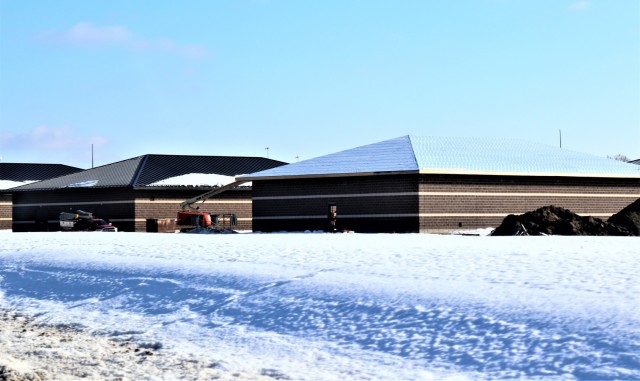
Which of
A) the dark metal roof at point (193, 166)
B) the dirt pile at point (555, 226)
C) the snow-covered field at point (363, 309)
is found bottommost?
the snow-covered field at point (363, 309)

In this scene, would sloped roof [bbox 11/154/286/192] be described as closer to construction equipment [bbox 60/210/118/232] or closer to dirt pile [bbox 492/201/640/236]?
construction equipment [bbox 60/210/118/232]

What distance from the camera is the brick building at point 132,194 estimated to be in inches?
2255

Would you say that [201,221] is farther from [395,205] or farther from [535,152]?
[535,152]

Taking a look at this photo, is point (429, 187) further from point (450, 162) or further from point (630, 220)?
point (630, 220)

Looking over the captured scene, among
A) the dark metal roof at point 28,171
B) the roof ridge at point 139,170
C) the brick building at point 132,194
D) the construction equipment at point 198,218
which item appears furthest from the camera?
the dark metal roof at point 28,171

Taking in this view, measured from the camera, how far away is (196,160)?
64.9m

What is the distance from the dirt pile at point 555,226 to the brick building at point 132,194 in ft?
83.1

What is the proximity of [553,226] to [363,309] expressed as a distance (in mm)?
25067

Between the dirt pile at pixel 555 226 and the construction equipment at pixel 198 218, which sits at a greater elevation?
the construction equipment at pixel 198 218

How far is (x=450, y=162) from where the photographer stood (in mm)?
45812

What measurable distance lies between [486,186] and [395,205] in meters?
5.04

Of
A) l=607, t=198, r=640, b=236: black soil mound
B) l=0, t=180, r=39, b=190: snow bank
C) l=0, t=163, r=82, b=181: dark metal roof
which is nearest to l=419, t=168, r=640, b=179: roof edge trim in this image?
l=607, t=198, r=640, b=236: black soil mound

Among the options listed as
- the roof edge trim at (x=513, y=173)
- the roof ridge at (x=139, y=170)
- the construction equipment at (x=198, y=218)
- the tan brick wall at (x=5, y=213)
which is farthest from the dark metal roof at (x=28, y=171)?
the roof edge trim at (x=513, y=173)

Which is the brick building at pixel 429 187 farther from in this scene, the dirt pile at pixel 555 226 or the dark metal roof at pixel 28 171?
the dark metal roof at pixel 28 171
